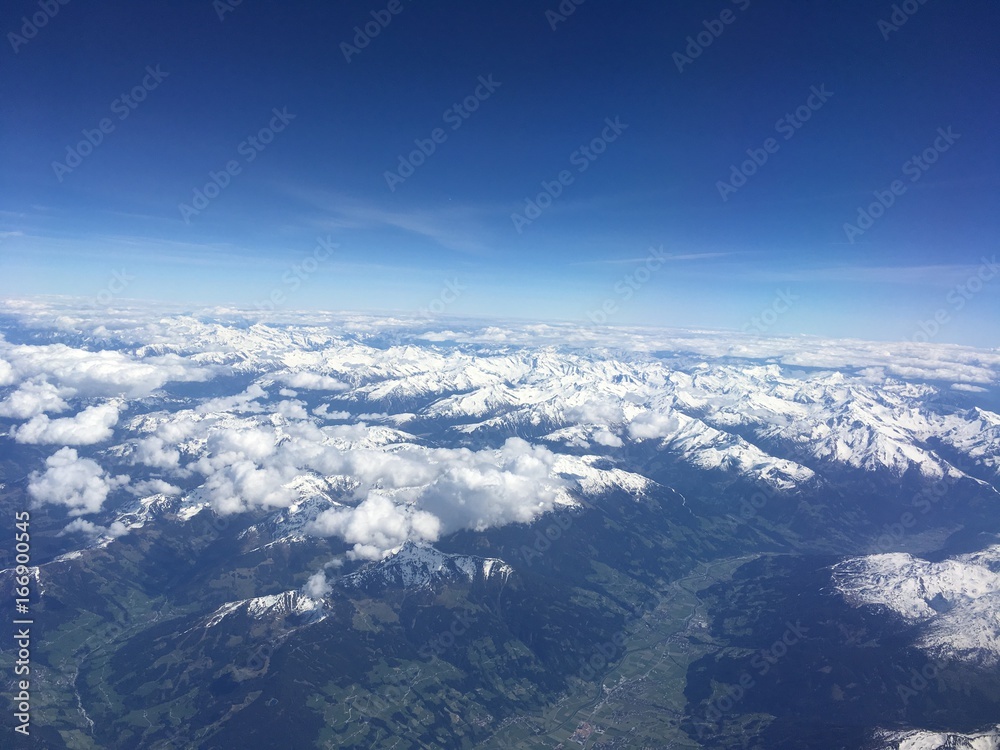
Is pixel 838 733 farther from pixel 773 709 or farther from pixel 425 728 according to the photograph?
pixel 425 728

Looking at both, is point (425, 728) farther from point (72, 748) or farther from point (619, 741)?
point (72, 748)

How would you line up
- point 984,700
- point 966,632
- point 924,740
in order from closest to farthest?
point 924,740 < point 984,700 < point 966,632

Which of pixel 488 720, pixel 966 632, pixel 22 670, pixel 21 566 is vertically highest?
pixel 21 566

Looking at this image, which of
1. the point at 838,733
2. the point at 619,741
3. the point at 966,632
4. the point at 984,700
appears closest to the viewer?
the point at 838,733

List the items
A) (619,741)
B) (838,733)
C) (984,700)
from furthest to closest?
(619,741)
(984,700)
(838,733)

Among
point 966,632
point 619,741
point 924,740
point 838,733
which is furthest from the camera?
point 966,632

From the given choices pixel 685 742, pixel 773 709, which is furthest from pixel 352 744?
pixel 773 709

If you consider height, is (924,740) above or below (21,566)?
below

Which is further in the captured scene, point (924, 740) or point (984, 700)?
point (984, 700)

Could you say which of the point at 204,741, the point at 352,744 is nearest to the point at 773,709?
the point at 352,744
